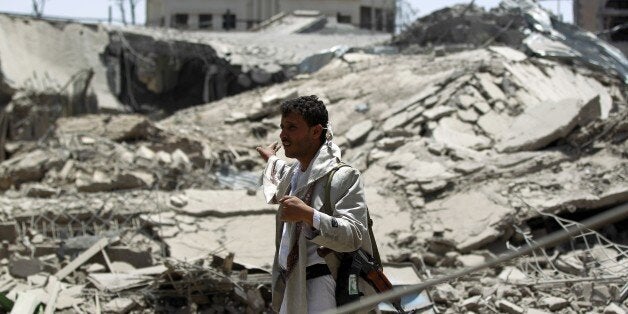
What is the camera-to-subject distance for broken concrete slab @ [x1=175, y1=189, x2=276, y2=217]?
7668mm

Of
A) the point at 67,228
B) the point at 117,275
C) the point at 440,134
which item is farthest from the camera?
the point at 440,134

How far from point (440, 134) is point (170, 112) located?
8.30 metres

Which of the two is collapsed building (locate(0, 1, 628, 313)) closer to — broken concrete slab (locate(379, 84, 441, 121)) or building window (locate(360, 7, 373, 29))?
broken concrete slab (locate(379, 84, 441, 121))

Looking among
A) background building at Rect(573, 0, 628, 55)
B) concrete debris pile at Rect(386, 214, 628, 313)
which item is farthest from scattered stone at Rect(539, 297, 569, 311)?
background building at Rect(573, 0, 628, 55)

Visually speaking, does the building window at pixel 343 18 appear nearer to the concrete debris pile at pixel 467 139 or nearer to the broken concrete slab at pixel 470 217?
the concrete debris pile at pixel 467 139

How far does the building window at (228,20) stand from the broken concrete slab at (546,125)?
21885mm

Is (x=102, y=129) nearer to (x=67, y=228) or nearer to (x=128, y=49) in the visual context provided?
(x=67, y=228)

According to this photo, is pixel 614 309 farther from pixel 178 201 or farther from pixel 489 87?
pixel 489 87

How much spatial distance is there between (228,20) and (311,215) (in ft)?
90.2

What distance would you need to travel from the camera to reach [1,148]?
1033 centimetres

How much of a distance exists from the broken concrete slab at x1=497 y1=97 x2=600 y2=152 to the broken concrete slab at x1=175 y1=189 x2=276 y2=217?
8.35 feet

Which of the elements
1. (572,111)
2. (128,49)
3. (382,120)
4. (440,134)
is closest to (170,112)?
(128,49)

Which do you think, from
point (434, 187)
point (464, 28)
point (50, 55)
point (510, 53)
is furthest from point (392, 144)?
point (50, 55)

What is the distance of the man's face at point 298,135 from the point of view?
3.02 metres
